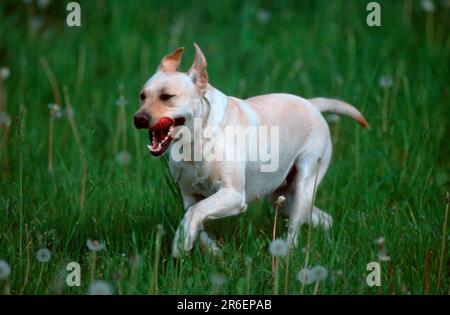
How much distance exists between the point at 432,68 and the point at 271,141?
268 centimetres

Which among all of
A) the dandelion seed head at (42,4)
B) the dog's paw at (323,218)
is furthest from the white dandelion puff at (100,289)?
the dandelion seed head at (42,4)

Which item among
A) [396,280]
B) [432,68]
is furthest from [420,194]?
[432,68]

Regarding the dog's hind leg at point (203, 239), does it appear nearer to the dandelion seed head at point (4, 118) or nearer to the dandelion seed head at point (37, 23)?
the dandelion seed head at point (4, 118)

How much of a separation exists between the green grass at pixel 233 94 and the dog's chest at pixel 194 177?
282mm

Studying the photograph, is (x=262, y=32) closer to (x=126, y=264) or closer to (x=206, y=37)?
(x=206, y=37)

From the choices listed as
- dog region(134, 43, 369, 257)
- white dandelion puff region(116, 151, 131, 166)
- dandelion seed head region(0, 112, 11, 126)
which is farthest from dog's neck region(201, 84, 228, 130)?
dandelion seed head region(0, 112, 11, 126)

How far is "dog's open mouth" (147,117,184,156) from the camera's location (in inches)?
168

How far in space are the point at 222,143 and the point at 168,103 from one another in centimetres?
41

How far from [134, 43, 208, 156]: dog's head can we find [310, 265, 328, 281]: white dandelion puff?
1.04 metres

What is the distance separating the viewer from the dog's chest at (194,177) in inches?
180

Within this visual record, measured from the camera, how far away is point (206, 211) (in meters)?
4.34

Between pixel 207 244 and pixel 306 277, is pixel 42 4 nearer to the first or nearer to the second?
pixel 207 244

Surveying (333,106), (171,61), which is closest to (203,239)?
(171,61)

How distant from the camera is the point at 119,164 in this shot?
6.16 metres
